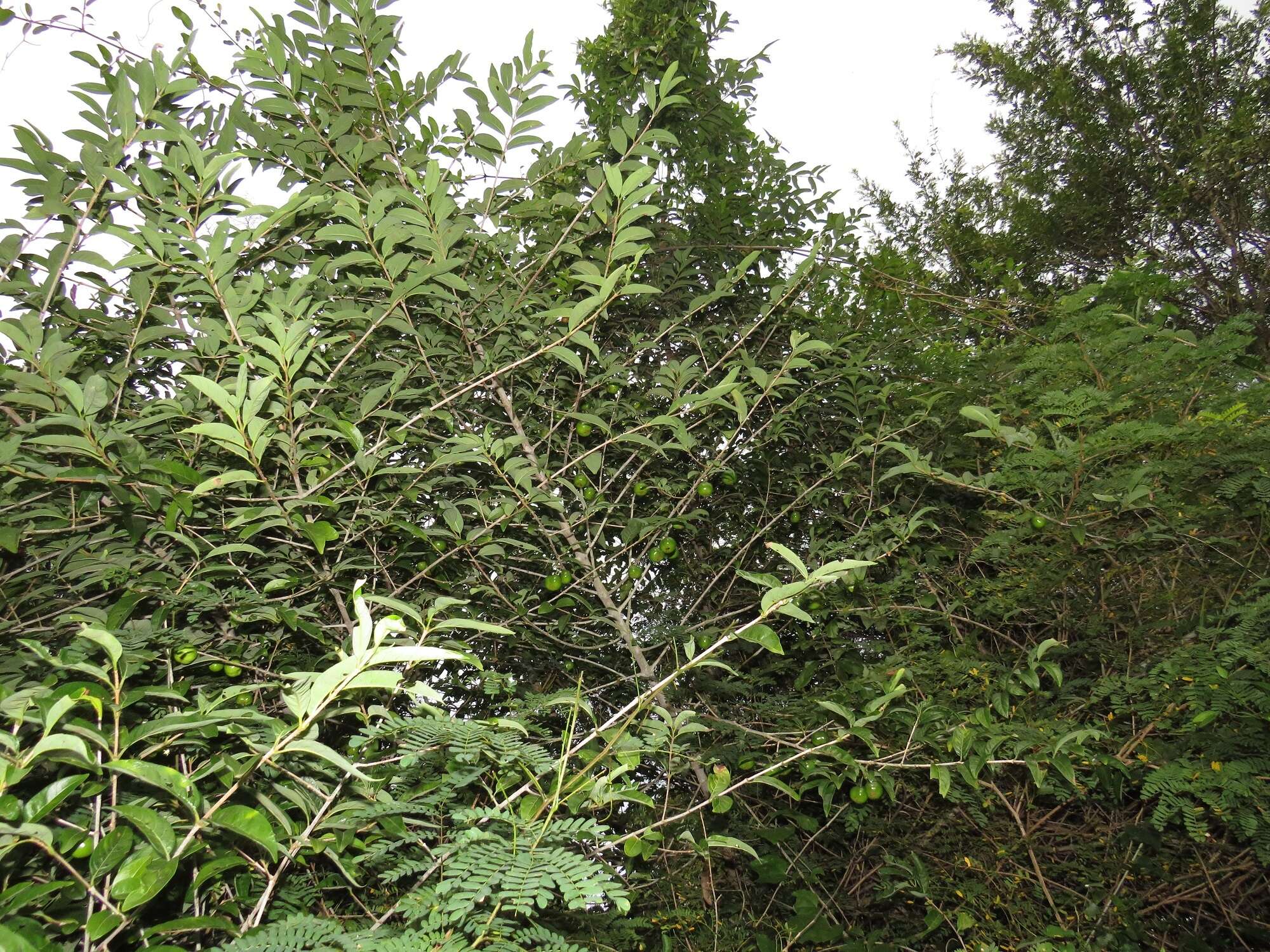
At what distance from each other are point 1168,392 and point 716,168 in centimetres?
196

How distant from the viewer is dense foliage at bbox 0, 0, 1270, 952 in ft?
3.35

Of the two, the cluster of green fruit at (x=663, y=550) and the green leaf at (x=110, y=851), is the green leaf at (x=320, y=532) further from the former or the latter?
the cluster of green fruit at (x=663, y=550)

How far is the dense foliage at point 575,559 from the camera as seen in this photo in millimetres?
1021

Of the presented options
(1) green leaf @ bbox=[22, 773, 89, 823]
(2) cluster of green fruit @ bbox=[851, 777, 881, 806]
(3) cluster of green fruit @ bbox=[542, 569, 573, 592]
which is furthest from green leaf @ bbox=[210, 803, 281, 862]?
(2) cluster of green fruit @ bbox=[851, 777, 881, 806]

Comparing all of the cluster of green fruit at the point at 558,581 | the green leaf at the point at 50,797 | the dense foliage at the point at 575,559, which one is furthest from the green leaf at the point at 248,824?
the cluster of green fruit at the point at 558,581

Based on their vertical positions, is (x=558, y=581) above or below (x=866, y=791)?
above

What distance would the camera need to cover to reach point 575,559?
226 centimetres

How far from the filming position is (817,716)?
2.29 metres

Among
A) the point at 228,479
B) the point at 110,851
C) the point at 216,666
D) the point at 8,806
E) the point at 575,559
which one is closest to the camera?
the point at 8,806

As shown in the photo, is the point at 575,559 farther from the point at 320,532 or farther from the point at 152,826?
the point at 152,826

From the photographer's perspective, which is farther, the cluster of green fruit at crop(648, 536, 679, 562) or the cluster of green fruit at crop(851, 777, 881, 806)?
the cluster of green fruit at crop(648, 536, 679, 562)

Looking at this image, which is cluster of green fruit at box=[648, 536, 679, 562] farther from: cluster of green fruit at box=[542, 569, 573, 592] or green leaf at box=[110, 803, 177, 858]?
green leaf at box=[110, 803, 177, 858]

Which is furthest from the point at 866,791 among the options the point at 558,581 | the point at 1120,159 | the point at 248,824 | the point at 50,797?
the point at 1120,159

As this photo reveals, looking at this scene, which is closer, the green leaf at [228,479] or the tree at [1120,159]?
the green leaf at [228,479]
